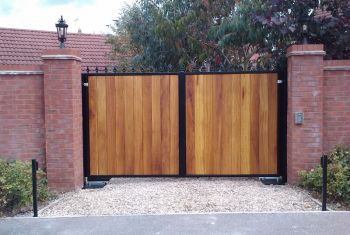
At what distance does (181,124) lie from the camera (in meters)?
7.64

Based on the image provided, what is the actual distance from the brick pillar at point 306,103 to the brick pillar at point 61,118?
3.64m

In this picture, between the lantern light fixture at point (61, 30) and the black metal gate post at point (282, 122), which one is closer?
the black metal gate post at point (282, 122)

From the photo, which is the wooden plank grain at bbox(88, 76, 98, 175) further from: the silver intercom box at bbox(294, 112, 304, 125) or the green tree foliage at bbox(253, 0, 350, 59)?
the silver intercom box at bbox(294, 112, 304, 125)

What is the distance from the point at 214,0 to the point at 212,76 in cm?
412

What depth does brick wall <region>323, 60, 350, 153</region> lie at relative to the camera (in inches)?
285

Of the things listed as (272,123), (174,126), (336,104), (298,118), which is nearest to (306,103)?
(298,118)

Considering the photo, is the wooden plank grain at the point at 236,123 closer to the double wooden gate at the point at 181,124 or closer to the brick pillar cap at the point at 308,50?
the double wooden gate at the point at 181,124

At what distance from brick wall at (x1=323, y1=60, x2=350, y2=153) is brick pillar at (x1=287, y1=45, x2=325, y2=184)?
7.1 inches

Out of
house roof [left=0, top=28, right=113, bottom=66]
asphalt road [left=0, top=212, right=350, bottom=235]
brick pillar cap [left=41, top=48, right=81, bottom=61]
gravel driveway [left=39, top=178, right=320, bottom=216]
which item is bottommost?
Result: asphalt road [left=0, top=212, right=350, bottom=235]


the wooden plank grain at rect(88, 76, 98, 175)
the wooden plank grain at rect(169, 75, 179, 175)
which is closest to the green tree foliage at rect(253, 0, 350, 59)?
the wooden plank grain at rect(169, 75, 179, 175)

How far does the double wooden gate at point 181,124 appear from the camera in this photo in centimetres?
762

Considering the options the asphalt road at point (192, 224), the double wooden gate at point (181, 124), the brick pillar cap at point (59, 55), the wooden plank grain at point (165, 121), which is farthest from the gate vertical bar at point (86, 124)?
the asphalt road at point (192, 224)

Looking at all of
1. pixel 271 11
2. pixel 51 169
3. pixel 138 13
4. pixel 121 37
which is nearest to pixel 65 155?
pixel 51 169

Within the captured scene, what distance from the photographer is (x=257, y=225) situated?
534cm
